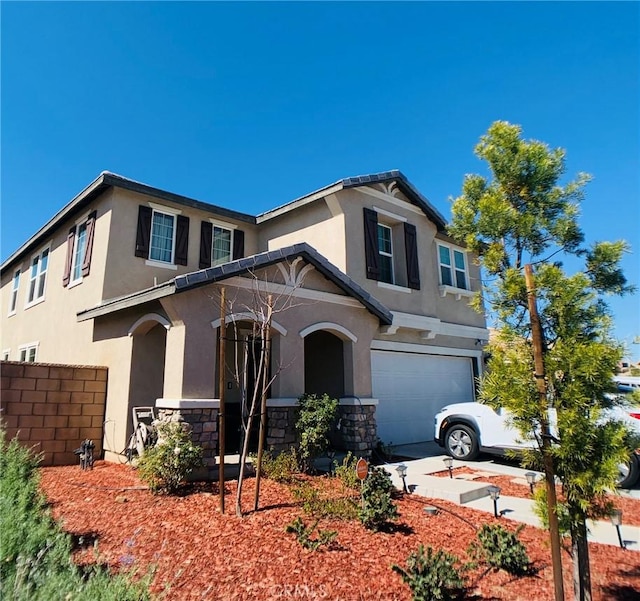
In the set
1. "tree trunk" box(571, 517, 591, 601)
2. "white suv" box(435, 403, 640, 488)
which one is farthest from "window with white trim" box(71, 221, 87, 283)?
"tree trunk" box(571, 517, 591, 601)

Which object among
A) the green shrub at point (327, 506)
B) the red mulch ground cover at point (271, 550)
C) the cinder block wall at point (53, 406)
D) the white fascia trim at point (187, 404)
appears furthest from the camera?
the cinder block wall at point (53, 406)

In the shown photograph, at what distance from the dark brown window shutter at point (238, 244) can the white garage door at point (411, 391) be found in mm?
5555

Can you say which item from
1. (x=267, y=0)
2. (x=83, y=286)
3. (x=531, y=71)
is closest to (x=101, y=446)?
(x=83, y=286)

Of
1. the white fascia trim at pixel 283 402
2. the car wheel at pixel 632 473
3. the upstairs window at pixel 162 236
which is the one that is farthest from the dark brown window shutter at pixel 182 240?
the car wheel at pixel 632 473

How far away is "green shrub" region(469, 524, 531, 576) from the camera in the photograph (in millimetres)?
4402

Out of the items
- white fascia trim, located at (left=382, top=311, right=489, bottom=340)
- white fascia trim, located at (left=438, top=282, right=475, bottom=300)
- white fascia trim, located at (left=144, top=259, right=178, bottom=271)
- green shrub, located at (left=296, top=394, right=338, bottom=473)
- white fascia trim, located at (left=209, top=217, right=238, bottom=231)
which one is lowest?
green shrub, located at (left=296, top=394, right=338, bottom=473)

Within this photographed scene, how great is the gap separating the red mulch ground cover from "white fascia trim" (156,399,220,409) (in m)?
1.41

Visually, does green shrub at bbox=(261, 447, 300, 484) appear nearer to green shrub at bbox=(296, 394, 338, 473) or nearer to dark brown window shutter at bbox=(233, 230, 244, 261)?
green shrub at bbox=(296, 394, 338, 473)

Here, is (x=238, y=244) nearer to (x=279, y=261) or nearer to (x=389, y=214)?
(x=389, y=214)

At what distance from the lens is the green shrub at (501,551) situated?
4.40 m

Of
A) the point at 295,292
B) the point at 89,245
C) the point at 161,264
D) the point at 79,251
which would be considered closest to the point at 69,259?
the point at 79,251

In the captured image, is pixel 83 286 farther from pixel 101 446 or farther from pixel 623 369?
pixel 623 369

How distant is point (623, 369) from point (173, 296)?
662 centimetres

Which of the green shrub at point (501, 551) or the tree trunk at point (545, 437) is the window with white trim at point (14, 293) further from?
the tree trunk at point (545, 437)
